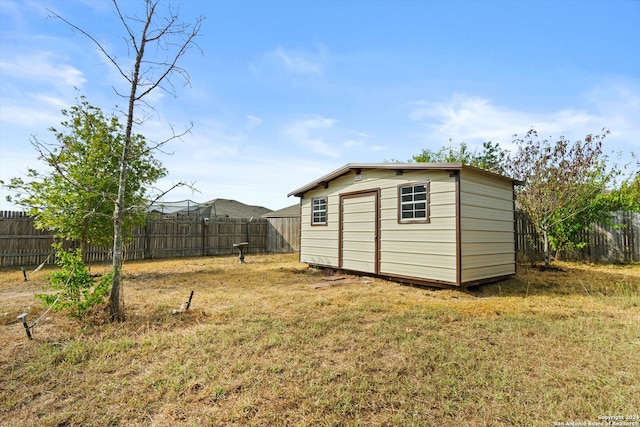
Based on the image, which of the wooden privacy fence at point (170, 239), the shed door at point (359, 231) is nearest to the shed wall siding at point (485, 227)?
the shed door at point (359, 231)

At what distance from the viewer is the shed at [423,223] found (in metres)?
5.99

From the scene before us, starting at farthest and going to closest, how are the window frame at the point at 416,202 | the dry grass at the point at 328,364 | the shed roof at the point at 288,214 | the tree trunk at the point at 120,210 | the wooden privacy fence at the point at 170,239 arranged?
the shed roof at the point at 288,214
the wooden privacy fence at the point at 170,239
the window frame at the point at 416,202
the tree trunk at the point at 120,210
the dry grass at the point at 328,364

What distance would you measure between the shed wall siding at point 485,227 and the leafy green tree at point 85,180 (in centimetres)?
707

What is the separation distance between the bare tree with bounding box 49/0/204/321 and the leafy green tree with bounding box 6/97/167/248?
289 cm

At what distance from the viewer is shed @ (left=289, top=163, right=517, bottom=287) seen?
5.99 meters

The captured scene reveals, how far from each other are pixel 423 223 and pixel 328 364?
4403mm

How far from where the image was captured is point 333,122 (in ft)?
33.9

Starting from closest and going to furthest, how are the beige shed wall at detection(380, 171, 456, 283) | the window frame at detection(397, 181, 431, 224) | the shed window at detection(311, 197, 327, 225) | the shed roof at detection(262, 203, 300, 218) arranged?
the beige shed wall at detection(380, 171, 456, 283)
the window frame at detection(397, 181, 431, 224)
the shed window at detection(311, 197, 327, 225)
the shed roof at detection(262, 203, 300, 218)

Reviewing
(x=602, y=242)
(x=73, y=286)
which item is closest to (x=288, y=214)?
(x=602, y=242)

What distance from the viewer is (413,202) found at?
664 cm

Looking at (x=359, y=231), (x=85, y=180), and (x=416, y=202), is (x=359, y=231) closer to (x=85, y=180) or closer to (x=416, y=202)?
(x=416, y=202)

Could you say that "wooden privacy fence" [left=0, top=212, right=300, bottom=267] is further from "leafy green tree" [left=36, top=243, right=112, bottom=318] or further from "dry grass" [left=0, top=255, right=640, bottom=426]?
"dry grass" [left=0, top=255, right=640, bottom=426]

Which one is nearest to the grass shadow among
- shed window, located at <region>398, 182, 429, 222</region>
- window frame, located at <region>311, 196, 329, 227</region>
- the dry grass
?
the dry grass

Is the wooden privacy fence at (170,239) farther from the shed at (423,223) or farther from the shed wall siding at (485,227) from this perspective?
the shed wall siding at (485,227)
